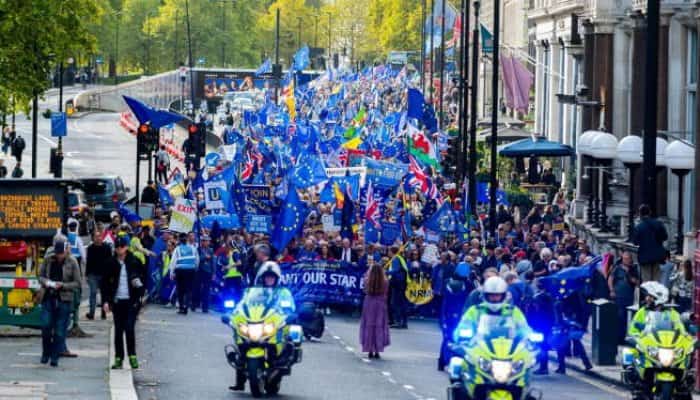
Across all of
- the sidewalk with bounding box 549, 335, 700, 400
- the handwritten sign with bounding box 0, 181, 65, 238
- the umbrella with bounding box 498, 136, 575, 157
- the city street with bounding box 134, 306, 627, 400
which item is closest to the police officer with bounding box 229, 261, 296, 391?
the city street with bounding box 134, 306, 627, 400

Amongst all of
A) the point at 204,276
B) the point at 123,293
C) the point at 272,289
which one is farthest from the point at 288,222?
the point at 272,289

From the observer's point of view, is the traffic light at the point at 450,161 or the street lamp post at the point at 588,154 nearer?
the street lamp post at the point at 588,154

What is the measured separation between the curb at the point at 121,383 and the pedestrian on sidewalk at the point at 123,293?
0.29 metres

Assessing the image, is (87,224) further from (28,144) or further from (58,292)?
(28,144)

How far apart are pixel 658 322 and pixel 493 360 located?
109 inches

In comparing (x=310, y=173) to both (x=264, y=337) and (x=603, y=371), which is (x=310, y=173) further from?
(x=264, y=337)

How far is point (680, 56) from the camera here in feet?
142

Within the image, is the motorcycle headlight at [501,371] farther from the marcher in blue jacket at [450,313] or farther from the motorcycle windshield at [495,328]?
the marcher in blue jacket at [450,313]

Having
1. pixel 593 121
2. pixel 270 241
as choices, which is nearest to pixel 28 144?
pixel 593 121

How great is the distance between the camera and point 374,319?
2736 centimetres

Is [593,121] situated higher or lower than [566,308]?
higher

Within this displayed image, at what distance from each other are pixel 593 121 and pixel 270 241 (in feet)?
62.5

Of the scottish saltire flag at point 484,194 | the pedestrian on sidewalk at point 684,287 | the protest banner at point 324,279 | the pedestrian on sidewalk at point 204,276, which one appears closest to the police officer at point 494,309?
the pedestrian on sidewalk at point 684,287

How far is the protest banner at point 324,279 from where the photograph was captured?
34562mm
